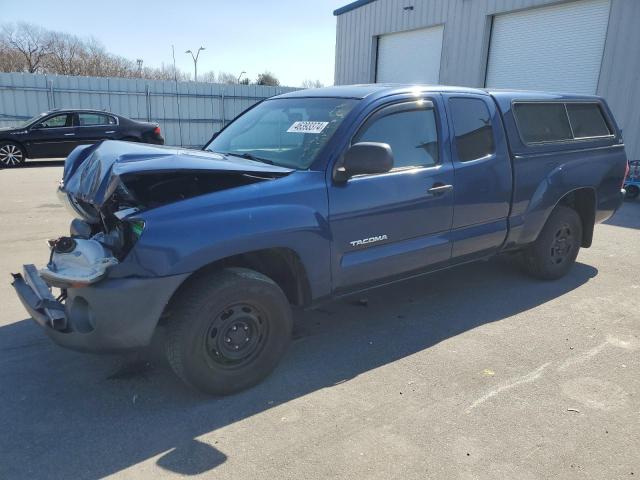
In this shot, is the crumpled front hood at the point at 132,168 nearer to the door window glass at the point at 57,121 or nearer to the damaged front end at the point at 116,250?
the damaged front end at the point at 116,250

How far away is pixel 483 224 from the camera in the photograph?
4.40 metres

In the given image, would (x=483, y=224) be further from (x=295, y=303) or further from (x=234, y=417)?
(x=234, y=417)

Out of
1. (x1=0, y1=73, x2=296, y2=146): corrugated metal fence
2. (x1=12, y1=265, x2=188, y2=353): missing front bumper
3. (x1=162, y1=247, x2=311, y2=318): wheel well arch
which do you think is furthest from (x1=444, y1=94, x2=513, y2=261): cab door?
(x1=0, y1=73, x2=296, y2=146): corrugated metal fence

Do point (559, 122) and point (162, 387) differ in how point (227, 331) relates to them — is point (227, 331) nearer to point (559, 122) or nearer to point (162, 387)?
point (162, 387)

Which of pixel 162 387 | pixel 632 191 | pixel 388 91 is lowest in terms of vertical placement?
pixel 162 387

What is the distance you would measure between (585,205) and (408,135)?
8.96ft

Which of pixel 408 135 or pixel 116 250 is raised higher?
pixel 408 135

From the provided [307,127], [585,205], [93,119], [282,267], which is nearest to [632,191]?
[585,205]

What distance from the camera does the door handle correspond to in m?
3.89

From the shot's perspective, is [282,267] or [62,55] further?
[62,55]

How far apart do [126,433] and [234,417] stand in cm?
58

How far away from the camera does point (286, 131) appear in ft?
12.7

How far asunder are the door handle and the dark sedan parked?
12.9 m

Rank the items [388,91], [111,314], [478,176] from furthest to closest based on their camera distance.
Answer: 1. [478,176]
2. [388,91]
3. [111,314]
